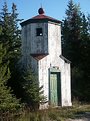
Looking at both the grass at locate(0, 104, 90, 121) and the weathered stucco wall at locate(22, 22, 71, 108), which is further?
the weathered stucco wall at locate(22, 22, 71, 108)

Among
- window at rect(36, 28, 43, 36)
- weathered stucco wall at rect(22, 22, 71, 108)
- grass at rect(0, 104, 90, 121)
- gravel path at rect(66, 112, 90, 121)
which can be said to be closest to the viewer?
grass at rect(0, 104, 90, 121)

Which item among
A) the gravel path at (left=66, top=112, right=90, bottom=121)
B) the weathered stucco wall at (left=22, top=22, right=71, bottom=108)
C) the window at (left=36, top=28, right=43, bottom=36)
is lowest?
the gravel path at (left=66, top=112, right=90, bottom=121)

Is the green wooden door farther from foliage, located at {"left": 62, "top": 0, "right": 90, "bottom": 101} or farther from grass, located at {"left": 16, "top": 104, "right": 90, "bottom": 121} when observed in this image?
foliage, located at {"left": 62, "top": 0, "right": 90, "bottom": 101}

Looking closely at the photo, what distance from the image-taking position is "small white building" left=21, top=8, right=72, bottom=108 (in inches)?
784

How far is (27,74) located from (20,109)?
257cm

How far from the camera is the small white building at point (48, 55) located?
1991cm

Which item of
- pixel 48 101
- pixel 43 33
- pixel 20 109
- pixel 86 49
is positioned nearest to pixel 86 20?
pixel 86 49

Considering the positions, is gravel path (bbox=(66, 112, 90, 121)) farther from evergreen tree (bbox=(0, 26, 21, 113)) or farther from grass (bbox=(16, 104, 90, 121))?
evergreen tree (bbox=(0, 26, 21, 113))

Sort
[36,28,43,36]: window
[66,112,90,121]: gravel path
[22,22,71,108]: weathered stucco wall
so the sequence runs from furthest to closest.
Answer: [36,28,43,36]: window < [22,22,71,108]: weathered stucco wall < [66,112,90,121]: gravel path

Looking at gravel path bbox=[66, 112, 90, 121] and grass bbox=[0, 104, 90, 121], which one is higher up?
grass bbox=[0, 104, 90, 121]

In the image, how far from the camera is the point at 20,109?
1683cm

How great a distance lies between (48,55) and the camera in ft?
66.5

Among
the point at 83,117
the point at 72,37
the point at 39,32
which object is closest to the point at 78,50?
the point at 72,37

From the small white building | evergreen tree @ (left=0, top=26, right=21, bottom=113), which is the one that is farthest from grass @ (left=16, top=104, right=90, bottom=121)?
the small white building
